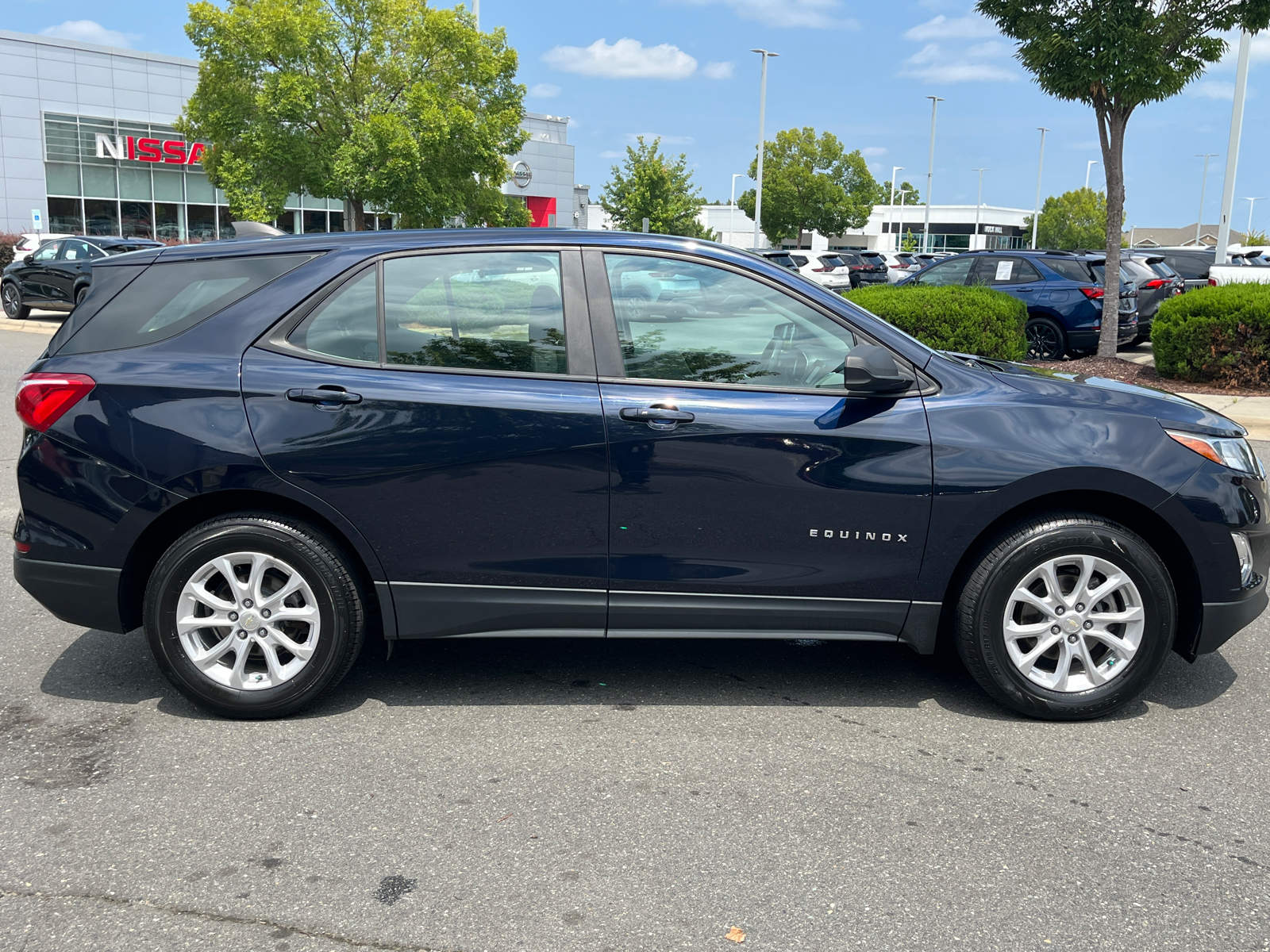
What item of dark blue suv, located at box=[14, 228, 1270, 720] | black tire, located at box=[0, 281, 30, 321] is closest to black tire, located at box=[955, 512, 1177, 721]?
dark blue suv, located at box=[14, 228, 1270, 720]

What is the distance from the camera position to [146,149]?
42.8 metres

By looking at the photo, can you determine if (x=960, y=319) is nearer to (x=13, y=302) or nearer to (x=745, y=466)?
(x=745, y=466)

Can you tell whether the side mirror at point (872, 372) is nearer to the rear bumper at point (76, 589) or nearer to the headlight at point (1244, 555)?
the headlight at point (1244, 555)

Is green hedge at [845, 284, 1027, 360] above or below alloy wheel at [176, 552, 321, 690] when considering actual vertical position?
above

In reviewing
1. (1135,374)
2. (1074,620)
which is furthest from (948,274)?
(1074,620)

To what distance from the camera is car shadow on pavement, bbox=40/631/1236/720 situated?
162 inches

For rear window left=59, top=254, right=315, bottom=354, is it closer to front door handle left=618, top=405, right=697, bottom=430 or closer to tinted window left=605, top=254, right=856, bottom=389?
tinted window left=605, top=254, right=856, bottom=389

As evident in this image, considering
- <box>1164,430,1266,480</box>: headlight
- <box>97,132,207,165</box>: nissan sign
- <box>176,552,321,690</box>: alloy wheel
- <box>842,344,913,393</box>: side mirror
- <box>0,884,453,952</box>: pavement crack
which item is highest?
<box>97,132,207,165</box>: nissan sign

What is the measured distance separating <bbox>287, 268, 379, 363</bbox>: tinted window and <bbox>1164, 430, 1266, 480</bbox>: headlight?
2884mm

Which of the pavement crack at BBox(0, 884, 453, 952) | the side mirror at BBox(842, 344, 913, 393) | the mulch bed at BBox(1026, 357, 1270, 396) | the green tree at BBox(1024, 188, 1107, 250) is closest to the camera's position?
the pavement crack at BBox(0, 884, 453, 952)

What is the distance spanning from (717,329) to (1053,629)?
5.31ft

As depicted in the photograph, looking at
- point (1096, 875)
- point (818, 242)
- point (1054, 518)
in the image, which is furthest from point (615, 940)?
point (818, 242)

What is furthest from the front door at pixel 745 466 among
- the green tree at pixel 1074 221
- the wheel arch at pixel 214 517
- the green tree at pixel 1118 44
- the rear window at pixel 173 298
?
the green tree at pixel 1074 221

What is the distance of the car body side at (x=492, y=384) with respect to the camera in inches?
148
